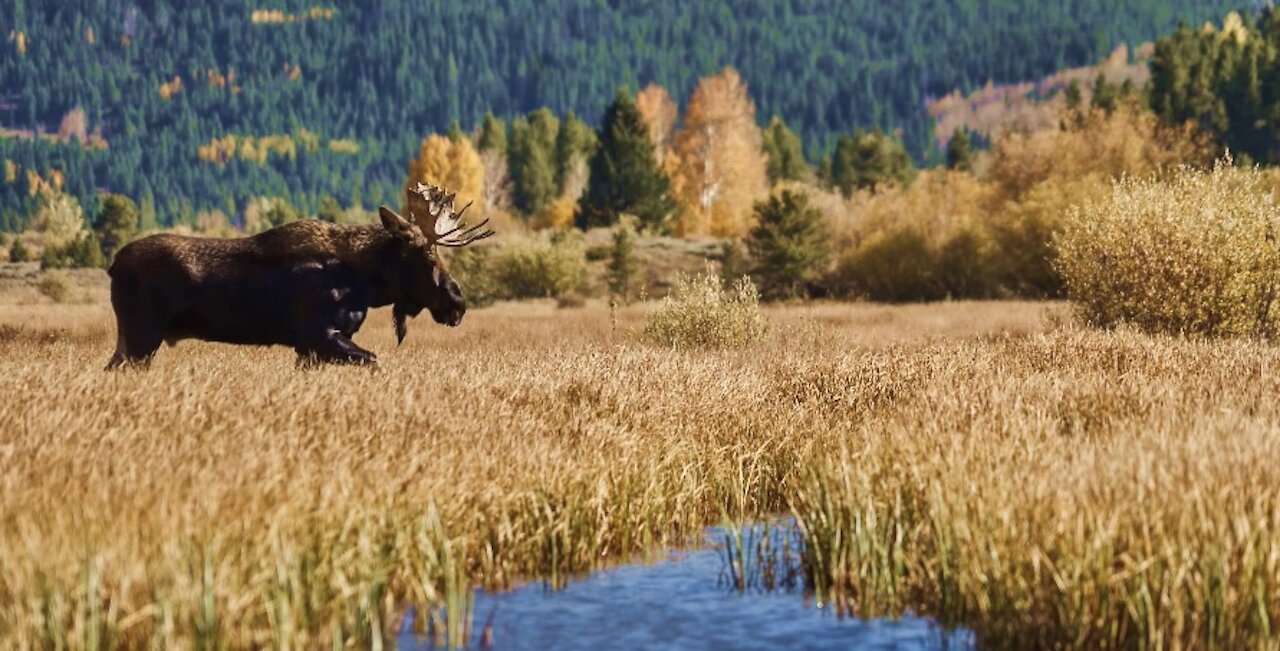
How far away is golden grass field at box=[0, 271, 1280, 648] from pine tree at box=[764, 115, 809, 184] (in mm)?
89647

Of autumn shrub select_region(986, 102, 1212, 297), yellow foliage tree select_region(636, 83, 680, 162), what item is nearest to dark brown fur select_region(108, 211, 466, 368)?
autumn shrub select_region(986, 102, 1212, 297)

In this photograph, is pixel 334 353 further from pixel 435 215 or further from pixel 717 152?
pixel 717 152

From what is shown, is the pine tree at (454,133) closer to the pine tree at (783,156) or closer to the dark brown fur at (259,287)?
the pine tree at (783,156)

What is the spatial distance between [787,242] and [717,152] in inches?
1481

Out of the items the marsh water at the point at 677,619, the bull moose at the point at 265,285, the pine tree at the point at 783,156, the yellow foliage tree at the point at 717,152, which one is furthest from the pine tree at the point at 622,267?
the pine tree at the point at 783,156

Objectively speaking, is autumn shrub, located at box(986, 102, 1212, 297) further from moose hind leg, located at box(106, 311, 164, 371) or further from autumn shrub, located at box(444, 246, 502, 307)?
moose hind leg, located at box(106, 311, 164, 371)

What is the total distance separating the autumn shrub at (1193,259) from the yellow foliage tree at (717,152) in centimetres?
5834

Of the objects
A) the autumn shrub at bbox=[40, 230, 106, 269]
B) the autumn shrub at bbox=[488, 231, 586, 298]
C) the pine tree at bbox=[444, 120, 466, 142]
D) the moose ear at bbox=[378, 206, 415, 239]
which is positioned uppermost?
the pine tree at bbox=[444, 120, 466, 142]

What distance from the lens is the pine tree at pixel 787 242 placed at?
47.0m

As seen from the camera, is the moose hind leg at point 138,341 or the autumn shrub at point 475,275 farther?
the autumn shrub at point 475,275

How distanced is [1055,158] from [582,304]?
60.3ft

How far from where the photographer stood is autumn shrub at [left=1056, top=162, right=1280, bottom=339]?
19750mm

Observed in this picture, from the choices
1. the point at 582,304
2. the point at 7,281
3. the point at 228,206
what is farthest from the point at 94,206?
the point at 582,304

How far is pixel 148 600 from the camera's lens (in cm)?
602
